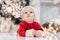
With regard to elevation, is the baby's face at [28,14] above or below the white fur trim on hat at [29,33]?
above

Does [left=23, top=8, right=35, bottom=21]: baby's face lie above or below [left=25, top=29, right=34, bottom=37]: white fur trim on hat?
above

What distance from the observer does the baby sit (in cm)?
105

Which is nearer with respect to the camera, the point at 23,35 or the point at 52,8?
the point at 23,35

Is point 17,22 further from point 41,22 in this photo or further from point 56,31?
point 56,31

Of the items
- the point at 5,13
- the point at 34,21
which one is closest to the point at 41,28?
the point at 34,21

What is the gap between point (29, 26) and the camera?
1.10m

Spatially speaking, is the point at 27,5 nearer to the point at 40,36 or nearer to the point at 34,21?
→ the point at 34,21

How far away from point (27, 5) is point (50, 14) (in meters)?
0.19

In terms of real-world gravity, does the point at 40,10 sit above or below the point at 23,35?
above

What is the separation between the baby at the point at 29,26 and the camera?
1052 mm

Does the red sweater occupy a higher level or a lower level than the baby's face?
lower

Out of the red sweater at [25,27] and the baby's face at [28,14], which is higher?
the baby's face at [28,14]

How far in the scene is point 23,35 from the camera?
3.48ft

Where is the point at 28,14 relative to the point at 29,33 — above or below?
above
